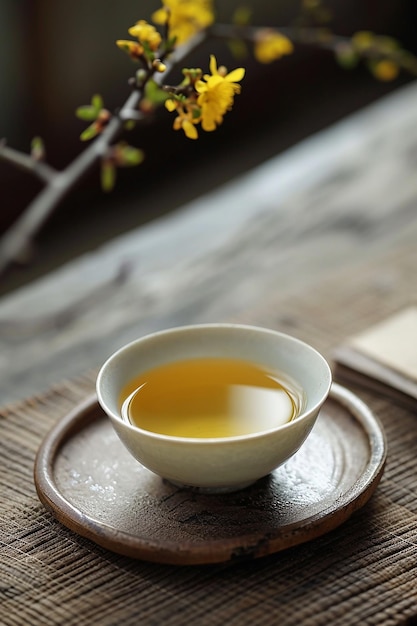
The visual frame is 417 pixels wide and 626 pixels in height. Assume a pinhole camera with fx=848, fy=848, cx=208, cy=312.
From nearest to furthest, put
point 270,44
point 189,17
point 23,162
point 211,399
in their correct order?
point 211,399 < point 23,162 < point 189,17 < point 270,44

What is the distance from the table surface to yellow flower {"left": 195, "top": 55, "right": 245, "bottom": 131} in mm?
364

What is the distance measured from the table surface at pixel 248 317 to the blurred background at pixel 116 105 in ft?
2.33

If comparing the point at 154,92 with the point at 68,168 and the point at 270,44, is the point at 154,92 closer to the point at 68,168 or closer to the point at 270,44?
the point at 68,168

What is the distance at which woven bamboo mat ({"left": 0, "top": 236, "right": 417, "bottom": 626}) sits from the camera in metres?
0.63

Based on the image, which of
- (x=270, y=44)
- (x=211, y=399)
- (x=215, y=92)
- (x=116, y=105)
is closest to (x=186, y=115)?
(x=215, y=92)

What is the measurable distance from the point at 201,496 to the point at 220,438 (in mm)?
66

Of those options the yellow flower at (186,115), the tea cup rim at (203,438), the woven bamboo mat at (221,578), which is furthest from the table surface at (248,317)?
the yellow flower at (186,115)

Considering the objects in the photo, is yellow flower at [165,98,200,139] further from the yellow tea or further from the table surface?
the table surface

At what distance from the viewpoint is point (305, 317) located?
1.11 meters

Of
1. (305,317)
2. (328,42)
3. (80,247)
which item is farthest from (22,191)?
(305,317)

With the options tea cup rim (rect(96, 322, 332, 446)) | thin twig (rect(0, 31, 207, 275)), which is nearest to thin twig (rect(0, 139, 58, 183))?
thin twig (rect(0, 31, 207, 275))

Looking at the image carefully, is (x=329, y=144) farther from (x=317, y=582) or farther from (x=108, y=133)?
(x=317, y=582)

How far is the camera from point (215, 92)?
0.73 m

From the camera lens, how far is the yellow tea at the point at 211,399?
736mm
